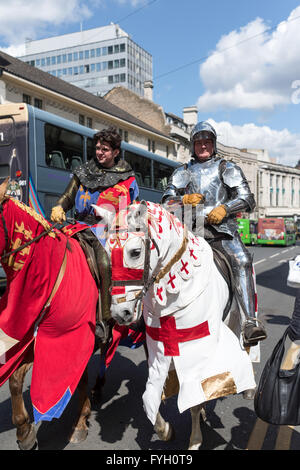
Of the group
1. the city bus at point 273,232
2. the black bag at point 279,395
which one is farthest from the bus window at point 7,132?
the city bus at point 273,232

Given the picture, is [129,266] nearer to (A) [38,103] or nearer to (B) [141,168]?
(B) [141,168]

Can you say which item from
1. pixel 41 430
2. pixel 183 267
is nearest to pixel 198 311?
pixel 183 267

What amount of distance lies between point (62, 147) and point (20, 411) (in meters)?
8.26

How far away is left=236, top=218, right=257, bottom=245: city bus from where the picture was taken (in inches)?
1280

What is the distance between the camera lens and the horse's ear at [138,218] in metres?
2.28

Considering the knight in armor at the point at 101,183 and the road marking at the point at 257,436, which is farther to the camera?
the knight in armor at the point at 101,183

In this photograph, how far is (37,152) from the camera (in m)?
9.29

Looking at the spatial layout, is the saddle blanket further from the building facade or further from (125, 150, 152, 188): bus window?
the building facade

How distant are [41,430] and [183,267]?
2.10 metres

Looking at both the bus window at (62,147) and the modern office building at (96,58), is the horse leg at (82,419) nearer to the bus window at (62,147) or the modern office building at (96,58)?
the bus window at (62,147)

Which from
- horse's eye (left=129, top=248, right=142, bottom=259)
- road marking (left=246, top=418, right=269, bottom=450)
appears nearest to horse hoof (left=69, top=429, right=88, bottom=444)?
road marking (left=246, top=418, right=269, bottom=450)

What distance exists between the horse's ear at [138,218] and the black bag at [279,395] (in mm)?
1406

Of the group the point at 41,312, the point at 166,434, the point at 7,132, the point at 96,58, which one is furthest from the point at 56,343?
the point at 96,58
